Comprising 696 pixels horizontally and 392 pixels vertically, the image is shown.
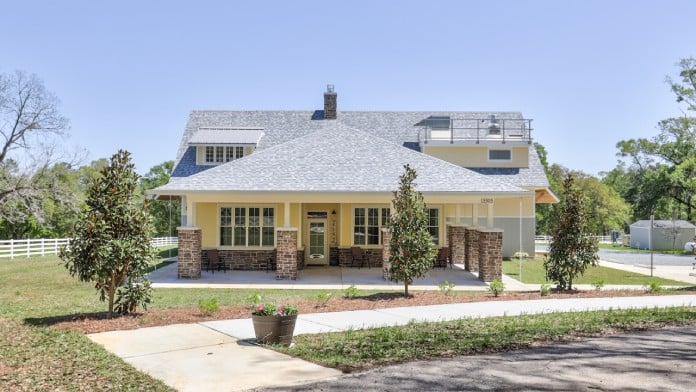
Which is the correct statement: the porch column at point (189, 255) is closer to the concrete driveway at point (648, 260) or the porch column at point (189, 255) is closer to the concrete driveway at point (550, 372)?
the concrete driveway at point (550, 372)

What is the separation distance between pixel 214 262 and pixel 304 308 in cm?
970

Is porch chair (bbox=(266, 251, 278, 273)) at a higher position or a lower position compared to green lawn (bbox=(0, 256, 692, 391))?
higher

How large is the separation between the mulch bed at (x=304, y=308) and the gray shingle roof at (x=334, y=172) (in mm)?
4562

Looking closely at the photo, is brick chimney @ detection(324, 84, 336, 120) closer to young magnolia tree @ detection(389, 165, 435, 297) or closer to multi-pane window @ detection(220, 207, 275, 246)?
multi-pane window @ detection(220, 207, 275, 246)

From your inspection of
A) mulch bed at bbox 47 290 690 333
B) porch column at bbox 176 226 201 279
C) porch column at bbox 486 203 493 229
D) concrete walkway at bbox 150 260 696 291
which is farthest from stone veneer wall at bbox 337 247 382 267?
mulch bed at bbox 47 290 690 333

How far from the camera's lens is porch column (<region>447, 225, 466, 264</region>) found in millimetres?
23938

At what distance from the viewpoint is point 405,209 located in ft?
48.4

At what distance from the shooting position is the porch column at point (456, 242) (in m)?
23.9

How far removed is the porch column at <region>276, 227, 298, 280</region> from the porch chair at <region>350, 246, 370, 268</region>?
164 inches

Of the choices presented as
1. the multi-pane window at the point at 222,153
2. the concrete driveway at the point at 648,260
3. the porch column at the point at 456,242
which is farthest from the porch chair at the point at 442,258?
the concrete driveway at the point at 648,260

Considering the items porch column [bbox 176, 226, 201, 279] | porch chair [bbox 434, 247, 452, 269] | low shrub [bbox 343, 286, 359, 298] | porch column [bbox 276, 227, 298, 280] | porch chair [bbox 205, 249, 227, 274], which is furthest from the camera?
porch chair [bbox 434, 247, 452, 269]

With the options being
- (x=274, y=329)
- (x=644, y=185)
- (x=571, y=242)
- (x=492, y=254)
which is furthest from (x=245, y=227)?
(x=644, y=185)

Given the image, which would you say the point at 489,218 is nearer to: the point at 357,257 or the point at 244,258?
the point at 357,257

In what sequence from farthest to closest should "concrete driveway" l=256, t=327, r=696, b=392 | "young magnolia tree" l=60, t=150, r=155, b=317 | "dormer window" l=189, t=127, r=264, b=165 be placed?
"dormer window" l=189, t=127, r=264, b=165, "young magnolia tree" l=60, t=150, r=155, b=317, "concrete driveway" l=256, t=327, r=696, b=392
